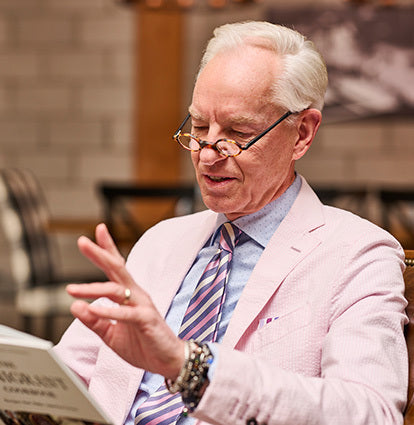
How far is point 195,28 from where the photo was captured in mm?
5535

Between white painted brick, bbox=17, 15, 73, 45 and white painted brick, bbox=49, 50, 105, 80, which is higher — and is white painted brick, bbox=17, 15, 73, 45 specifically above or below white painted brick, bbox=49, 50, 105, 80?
above

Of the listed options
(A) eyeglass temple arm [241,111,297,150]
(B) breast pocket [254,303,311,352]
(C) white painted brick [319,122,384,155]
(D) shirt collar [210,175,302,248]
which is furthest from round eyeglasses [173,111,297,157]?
(C) white painted brick [319,122,384,155]

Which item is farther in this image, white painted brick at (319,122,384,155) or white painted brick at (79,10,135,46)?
white painted brick at (79,10,135,46)

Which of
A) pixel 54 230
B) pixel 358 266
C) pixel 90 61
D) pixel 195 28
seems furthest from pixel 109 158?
pixel 358 266

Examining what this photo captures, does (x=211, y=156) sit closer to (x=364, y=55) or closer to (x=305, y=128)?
(x=305, y=128)

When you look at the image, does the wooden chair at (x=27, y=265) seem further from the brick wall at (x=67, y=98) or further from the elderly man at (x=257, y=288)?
the elderly man at (x=257, y=288)

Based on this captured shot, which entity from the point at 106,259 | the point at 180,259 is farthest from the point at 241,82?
the point at 106,259

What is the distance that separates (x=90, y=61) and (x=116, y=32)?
256 millimetres

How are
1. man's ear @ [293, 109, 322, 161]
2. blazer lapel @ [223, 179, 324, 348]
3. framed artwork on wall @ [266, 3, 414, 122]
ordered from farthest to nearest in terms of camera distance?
framed artwork on wall @ [266, 3, 414, 122] < man's ear @ [293, 109, 322, 161] < blazer lapel @ [223, 179, 324, 348]

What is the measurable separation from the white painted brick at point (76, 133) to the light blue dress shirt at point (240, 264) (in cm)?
413

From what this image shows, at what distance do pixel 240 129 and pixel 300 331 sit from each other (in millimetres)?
366

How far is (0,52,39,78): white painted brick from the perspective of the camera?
18.6ft

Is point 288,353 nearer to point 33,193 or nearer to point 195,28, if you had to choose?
point 33,193

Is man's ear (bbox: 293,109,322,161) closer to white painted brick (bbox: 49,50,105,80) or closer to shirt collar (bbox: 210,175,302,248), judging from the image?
shirt collar (bbox: 210,175,302,248)
